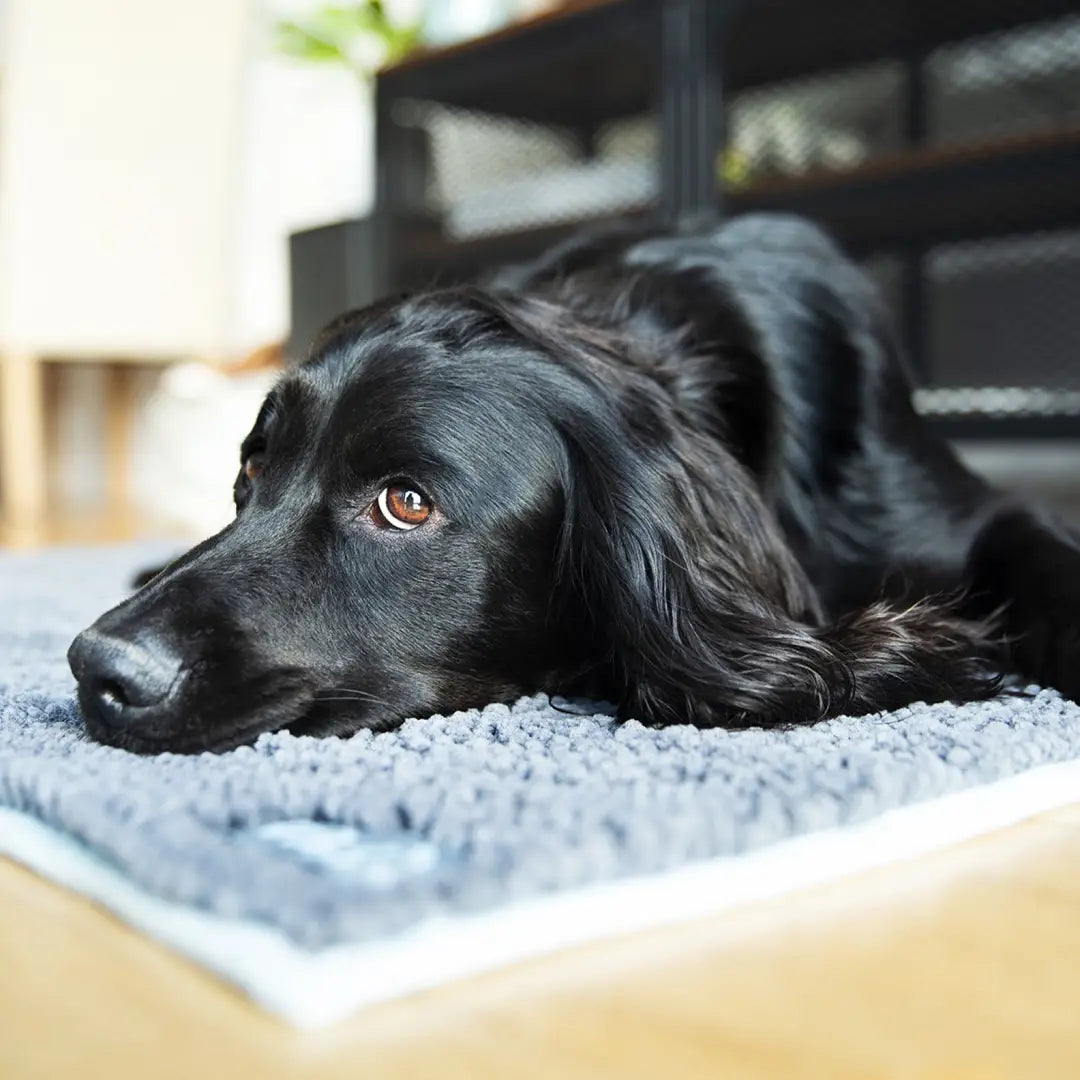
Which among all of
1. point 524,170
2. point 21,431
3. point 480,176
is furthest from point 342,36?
point 21,431

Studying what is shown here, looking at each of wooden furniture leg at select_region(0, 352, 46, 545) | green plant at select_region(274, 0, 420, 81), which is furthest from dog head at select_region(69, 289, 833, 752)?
green plant at select_region(274, 0, 420, 81)

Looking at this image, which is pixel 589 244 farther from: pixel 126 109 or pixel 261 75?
pixel 261 75

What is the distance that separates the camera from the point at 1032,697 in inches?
48.9

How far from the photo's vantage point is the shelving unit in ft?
9.62

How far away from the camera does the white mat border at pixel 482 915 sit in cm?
63

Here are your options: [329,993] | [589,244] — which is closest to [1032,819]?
[329,993]

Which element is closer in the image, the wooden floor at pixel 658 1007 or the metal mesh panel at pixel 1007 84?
the wooden floor at pixel 658 1007

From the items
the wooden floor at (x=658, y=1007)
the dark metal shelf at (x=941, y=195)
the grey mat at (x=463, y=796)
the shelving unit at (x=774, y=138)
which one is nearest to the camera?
the wooden floor at (x=658, y=1007)

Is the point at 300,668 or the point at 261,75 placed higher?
the point at 261,75

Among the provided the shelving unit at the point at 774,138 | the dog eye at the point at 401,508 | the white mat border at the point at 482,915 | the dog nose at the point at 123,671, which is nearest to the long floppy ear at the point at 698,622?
the dog eye at the point at 401,508

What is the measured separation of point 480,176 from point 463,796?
344 cm

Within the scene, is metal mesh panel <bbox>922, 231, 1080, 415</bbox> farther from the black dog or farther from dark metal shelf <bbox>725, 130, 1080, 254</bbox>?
the black dog

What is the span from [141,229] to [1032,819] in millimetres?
4252

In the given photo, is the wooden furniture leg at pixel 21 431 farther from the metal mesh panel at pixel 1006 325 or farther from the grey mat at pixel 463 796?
the grey mat at pixel 463 796
